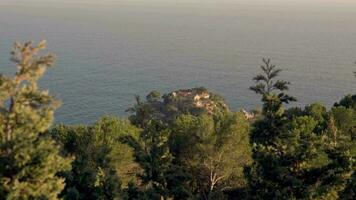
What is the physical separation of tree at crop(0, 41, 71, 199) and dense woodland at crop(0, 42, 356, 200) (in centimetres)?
4

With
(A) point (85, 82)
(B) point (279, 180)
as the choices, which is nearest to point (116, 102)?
(A) point (85, 82)

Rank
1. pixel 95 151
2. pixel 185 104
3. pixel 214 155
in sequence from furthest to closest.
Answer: pixel 185 104 → pixel 95 151 → pixel 214 155

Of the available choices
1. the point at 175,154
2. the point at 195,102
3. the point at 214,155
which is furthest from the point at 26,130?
the point at 195,102

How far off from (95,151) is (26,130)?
27192 millimetres

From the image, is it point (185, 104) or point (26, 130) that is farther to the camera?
point (185, 104)

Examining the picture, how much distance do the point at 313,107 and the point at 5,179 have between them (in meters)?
51.8

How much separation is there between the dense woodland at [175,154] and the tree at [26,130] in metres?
0.04

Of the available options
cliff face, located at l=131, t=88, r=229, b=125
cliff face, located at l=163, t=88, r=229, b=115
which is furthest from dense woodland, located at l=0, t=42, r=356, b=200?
cliff face, located at l=163, t=88, r=229, b=115

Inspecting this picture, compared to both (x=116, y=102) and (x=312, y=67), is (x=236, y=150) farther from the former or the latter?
(x=312, y=67)

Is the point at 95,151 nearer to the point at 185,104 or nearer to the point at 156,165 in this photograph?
the point at 156,165

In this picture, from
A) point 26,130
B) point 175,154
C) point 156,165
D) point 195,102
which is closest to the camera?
point 26,130

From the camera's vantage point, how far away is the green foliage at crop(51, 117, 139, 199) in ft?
109

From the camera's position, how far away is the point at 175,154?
45.7 metres

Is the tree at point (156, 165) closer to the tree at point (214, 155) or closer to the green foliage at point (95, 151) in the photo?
the green foliage at point (95, 151)
